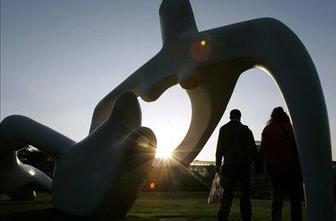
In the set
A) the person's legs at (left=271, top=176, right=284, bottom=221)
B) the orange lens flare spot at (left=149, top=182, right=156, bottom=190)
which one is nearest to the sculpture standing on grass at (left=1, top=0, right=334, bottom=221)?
the person's legs at (left=271, top=176, right=284, bottom=221)

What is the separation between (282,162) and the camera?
6688 mm

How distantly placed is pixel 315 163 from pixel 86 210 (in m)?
3.66

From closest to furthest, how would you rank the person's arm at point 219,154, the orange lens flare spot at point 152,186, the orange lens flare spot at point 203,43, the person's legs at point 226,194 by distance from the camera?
1. the person's legs at point 226,194
2. the person's arm at point 219,154
3. the orange lens flare spot at point 203,43
4. the orange lens flare spot at point 152,186

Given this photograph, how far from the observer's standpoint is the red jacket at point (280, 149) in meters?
6.67

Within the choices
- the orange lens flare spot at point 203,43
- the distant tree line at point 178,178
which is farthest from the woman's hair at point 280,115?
the distant tree line at point 178,178

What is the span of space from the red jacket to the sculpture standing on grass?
2.13 feet

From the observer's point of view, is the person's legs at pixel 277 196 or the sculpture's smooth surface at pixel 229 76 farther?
the person's legs at pixel 277 196

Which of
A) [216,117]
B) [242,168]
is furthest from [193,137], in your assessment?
[242,168]

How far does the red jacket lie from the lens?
6668 millimetres

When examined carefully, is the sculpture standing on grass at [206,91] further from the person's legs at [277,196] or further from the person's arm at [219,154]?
the person's arm at [219,154]

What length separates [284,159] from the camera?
669 cm

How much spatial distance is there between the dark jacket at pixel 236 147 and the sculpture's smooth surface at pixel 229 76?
1.02 m

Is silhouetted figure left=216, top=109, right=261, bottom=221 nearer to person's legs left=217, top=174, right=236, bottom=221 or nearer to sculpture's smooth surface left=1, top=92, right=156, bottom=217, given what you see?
person's legs left=217, top=174, right=236, bottom=221

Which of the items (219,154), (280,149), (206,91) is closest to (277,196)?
(280,149)
